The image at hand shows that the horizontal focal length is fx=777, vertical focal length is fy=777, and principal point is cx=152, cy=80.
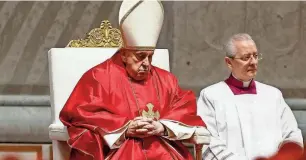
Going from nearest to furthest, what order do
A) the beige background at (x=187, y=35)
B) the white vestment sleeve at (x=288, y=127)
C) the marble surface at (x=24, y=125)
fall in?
the white vestment sleeve at (x=288, y=127) → the marble surface at (x=24, y=125) → the beige background at (x=187, y=35)

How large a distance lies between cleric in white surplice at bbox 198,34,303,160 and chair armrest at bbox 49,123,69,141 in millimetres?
783

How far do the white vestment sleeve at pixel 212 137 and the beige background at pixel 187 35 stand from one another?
942 mm

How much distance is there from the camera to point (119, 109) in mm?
3791

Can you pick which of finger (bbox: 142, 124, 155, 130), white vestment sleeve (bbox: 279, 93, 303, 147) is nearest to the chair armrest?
finger (bbox: 142, 124, 155, 130)

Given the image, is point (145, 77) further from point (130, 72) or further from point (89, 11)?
point (89, 11)

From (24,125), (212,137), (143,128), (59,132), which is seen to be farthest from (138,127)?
(24,125)

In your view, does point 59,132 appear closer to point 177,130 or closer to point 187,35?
point 177,130

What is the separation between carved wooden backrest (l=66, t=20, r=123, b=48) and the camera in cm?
443

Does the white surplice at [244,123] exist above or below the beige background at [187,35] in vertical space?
below

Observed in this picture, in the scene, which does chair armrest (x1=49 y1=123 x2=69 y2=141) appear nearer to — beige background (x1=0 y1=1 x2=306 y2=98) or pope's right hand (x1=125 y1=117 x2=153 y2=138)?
pope's right hand (x1=125 y1=117 x2=153 y2=138)

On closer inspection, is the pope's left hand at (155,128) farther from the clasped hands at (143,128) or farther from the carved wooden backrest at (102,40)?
the carved wooden backrest at (102,40)

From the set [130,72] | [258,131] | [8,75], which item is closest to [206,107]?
[258,131]

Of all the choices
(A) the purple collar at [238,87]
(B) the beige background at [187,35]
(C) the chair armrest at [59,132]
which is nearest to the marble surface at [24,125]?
(B) the beige background at [187,35]

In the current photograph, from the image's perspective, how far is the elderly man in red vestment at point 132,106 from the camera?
145 inches
